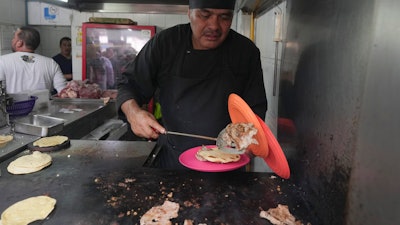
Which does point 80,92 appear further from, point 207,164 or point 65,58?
point 207,164

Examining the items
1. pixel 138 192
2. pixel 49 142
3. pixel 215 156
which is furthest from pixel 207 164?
pixel 49 142

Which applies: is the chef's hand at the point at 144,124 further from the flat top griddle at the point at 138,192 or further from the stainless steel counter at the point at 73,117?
the stainless steel counter at the point at 73,117

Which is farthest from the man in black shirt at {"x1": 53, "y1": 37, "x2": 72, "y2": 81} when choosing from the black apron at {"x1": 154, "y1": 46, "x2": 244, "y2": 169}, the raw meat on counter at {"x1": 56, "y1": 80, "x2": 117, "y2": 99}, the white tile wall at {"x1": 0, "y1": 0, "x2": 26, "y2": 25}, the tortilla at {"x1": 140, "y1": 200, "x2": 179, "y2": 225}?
the tortilla at {"x1": 140, "y1": 200, "x2": 179, "y2": 225}

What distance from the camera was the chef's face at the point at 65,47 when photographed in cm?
496

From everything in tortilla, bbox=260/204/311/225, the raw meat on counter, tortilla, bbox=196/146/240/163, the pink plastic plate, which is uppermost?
the raw meat on counter

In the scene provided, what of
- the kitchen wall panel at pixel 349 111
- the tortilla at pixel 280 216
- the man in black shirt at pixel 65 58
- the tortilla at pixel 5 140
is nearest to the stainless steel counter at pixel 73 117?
the tortilla at pixel 5 140

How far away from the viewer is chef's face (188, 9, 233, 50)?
1673mm

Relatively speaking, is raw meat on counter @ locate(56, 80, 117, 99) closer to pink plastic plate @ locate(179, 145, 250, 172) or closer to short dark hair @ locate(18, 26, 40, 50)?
short dark hair @ locate(18, 26, 40, 50)

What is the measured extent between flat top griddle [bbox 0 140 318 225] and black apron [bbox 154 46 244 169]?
1.37 feet

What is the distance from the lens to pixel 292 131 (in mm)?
1382

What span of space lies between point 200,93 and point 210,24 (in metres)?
0.41

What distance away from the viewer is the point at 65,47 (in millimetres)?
4992

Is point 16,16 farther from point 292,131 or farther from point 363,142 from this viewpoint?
point 363,142

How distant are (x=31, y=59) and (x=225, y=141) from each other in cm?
300
